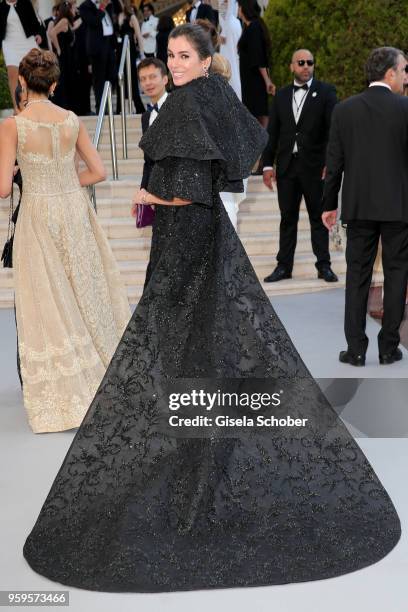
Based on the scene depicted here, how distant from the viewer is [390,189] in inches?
258

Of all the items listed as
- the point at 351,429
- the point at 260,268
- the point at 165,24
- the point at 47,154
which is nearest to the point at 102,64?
the point at 165,24

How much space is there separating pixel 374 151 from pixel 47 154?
211cm

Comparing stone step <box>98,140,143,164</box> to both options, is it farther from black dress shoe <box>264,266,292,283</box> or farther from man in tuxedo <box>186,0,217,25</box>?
black dress shoe <box>264,266,292,283</box>

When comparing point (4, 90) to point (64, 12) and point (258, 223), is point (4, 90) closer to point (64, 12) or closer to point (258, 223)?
point (64, 12)

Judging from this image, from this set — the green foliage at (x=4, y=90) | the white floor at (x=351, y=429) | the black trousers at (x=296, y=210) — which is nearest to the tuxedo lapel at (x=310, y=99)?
the black trousers at (x=296, y=210)

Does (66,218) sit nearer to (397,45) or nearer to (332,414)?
(332,414)

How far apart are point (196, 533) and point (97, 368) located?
2065 mm

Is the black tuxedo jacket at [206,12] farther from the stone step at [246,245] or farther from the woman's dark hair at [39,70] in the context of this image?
the woman's dark hair at [39,70]

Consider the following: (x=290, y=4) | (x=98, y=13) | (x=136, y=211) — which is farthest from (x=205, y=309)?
(x=98, y=13)

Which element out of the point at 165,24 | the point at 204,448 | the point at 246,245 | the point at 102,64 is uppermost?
the point at 165,24

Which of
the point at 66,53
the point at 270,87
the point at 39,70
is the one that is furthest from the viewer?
the point at 66,53

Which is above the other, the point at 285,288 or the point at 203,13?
the point at 203,13

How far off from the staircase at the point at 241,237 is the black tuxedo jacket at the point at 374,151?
258cm

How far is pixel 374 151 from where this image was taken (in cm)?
657
